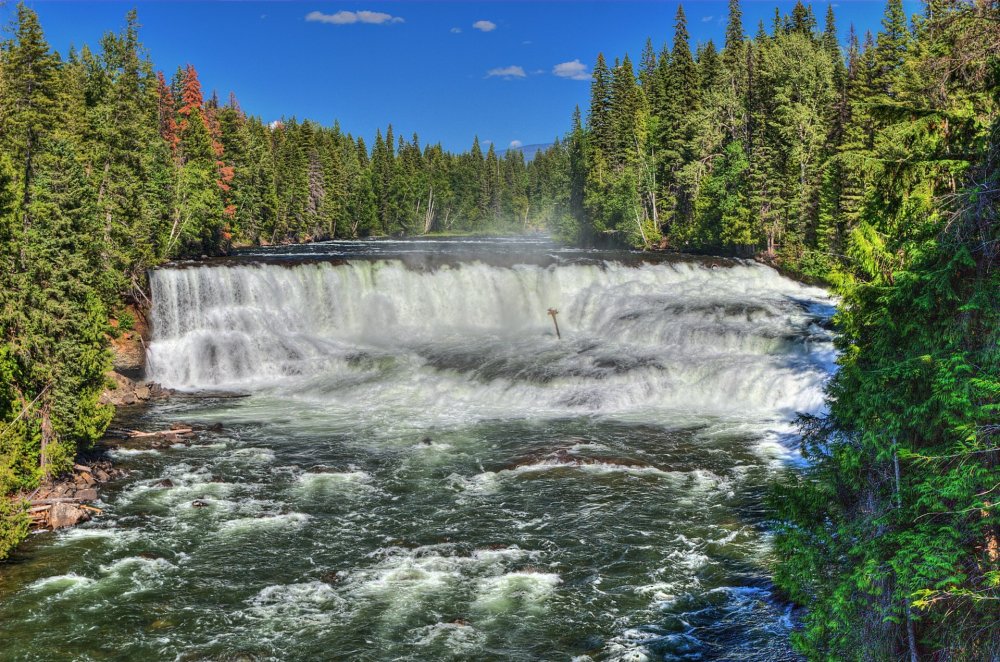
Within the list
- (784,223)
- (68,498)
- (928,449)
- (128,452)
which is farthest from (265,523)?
(784,223)

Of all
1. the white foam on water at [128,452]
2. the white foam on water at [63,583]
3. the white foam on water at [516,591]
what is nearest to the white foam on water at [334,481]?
the white foam on water at [128,452]

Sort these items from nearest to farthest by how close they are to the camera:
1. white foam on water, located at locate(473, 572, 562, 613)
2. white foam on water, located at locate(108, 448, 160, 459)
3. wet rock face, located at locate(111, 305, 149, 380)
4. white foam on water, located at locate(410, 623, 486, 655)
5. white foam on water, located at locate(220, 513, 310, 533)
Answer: white foam on water, located at locate(410, 623, 486, 655) < white foam on water, located at locate(473, 572, 562, 613) < white foam on water, located at locate(220, 513, 310, 533) < white foam on water, located at locate(108, 448, 160, 459) < wet rock face, located at locate(111, 305, 149, 380)

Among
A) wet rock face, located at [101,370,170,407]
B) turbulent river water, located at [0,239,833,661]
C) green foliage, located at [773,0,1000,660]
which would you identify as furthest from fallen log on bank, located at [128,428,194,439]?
green foliage, located at [773,0,1000,660]

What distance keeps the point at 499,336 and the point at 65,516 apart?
22.4 m

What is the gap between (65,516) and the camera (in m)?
15.4

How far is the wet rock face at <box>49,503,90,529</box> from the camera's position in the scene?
1528cm

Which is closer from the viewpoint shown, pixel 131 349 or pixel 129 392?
pixel 129 392

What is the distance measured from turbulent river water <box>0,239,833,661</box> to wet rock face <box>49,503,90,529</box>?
37cm

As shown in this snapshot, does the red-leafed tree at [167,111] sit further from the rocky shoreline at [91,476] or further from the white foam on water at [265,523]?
the white foam on water at [265,523]

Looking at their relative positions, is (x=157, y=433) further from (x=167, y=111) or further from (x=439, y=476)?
(x=167, y=111)

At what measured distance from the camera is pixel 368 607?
12.1m

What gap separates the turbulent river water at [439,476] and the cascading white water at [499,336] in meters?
0.13

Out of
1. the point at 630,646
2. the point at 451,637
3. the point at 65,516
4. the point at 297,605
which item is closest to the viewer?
the point at 630,646

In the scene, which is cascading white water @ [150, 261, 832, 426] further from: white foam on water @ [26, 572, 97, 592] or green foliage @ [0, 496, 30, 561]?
white foam on water @ [26, 572, 97, 592]
